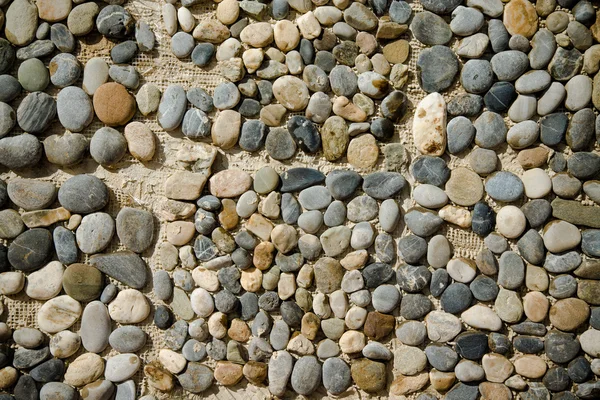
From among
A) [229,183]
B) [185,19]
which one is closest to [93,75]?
[185,19]

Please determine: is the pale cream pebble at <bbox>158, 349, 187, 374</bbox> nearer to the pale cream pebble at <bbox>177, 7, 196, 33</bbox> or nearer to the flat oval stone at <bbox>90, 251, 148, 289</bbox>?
the flat oval stone at <bbox>90, 251, 148, 289</bbox>

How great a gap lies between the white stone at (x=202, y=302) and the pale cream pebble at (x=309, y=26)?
18.1 inches

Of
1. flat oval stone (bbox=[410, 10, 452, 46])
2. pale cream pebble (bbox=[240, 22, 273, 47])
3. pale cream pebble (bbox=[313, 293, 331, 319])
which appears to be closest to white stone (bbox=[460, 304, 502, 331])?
pale cream pebble (bbox=[313, 293, 331, 319])

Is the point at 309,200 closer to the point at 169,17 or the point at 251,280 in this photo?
the point at 251,280

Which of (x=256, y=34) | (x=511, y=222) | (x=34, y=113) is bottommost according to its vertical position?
(x=511, y=222)

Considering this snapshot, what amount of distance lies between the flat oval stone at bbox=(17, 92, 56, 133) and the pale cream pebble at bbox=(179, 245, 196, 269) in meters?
0.30

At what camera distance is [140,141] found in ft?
3.04

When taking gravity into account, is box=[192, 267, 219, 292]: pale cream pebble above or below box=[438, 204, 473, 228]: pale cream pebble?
below

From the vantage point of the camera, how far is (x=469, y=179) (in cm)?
94

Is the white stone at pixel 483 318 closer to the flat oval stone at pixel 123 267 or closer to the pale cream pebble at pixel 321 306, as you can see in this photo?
the pale cream pebble at pixel 321 306

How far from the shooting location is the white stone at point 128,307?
0.92m

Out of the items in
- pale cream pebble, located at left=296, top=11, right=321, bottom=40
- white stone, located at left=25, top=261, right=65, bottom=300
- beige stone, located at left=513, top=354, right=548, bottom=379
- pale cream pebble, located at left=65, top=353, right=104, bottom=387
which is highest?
pale cream pebble, located at left=296, top=11, right=321, bottom=40

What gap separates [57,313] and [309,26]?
0.62 m

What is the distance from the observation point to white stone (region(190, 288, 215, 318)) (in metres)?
0.93
